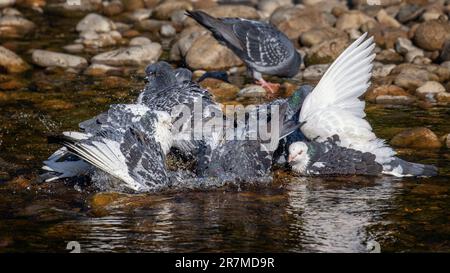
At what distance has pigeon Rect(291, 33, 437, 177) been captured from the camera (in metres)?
8.91

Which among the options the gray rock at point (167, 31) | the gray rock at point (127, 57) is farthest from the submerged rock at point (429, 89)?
the gray rock at point (167, 31)

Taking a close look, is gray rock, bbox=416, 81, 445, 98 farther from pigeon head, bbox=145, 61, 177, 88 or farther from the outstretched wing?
pigeon head, bbox=145, 61, 177, 88

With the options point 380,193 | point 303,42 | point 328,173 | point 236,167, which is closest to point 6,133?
point 236,167

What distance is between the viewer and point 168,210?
25.4 feet

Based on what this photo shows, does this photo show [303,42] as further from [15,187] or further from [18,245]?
[18,245]

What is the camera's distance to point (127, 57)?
1395 cm

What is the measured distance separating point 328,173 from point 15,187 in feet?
9.90

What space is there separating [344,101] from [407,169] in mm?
937

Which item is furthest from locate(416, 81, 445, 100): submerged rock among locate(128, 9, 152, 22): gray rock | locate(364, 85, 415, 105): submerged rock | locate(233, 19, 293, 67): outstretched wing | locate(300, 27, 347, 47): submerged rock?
locate(128, 9, 152, 22): gray rock

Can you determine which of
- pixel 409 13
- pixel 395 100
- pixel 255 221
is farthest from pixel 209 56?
pixel 255 221

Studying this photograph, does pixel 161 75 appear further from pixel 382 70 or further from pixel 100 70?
pixel 382 70

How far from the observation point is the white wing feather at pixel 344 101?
8906 millimetres

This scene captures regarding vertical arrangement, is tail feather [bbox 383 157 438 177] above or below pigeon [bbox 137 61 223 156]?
below

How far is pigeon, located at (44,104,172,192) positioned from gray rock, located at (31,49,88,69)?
17.1 feet
